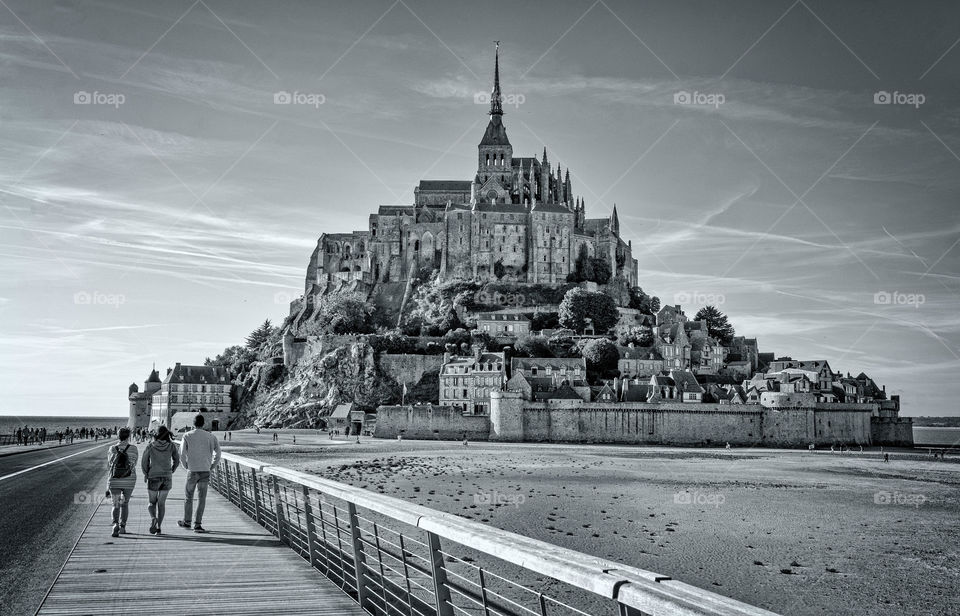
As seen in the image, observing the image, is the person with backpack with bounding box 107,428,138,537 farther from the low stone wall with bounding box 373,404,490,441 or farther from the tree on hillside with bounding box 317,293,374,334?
the tree on hillside with bounding box 317,293,374,334

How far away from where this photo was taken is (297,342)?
8394cm

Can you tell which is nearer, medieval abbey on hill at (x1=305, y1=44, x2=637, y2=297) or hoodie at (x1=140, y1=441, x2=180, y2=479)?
hoodie at (x1=140, y1=441, x2=180, y2=479)

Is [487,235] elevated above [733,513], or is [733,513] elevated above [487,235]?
[487,235]

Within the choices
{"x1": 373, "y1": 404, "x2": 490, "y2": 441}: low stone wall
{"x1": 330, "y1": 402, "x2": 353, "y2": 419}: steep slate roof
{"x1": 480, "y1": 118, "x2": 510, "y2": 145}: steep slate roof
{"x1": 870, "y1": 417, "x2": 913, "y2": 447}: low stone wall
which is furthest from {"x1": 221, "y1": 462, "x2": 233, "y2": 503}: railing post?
{"x1": 480, "y1": 118, "x2": 510, "y2": 145}: steep slate roof

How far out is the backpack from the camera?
9758 millimetres

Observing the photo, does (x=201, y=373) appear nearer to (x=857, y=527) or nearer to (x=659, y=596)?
(x=857, y=527)

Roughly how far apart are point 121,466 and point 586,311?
76374mm

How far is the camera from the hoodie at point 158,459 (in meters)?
9.69

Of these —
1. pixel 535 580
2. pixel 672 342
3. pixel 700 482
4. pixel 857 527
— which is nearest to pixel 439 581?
pixel 535 580

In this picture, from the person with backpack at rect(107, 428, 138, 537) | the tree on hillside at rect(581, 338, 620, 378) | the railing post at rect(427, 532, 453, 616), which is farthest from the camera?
the tree on hillside at rect(581, 338, 620, 378)

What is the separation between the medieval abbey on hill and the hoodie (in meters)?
83.3

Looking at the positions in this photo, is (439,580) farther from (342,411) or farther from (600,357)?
(600,357)

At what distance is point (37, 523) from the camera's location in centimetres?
1184

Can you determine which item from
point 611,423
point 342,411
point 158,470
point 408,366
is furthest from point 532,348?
point 158,470
